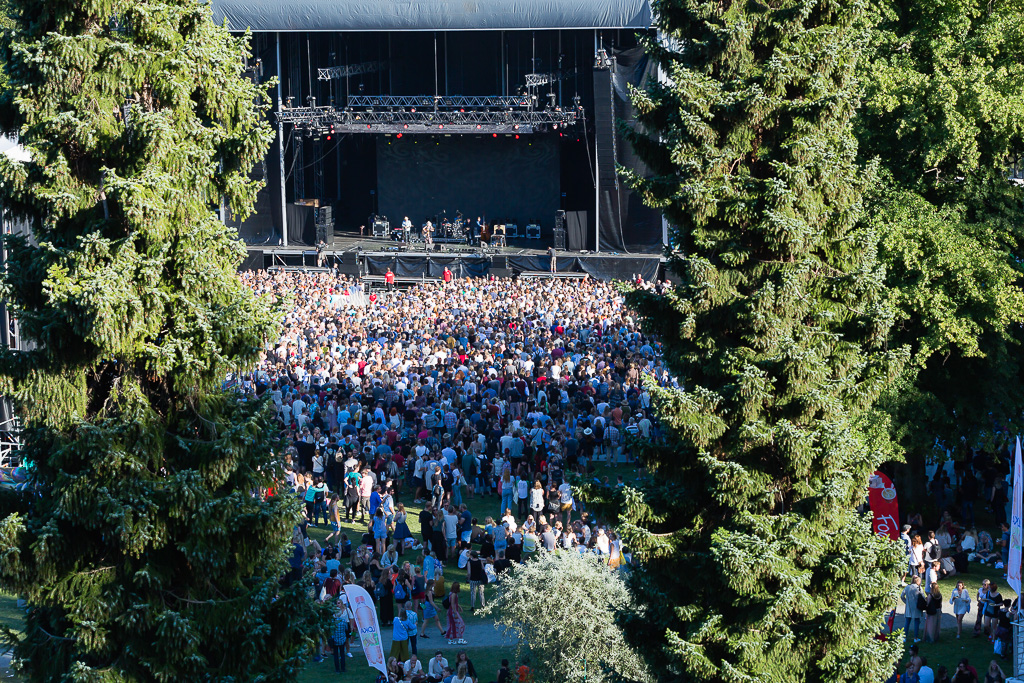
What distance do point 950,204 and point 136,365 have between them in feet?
43.3

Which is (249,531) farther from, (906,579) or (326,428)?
(326,428)

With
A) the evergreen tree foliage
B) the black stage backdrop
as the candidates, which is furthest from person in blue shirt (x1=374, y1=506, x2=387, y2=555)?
the black stage backdrop

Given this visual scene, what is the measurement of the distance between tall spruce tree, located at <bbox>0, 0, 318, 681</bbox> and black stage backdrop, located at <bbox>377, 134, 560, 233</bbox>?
37776 mm

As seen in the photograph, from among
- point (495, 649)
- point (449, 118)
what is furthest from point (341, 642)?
point (449, 118)

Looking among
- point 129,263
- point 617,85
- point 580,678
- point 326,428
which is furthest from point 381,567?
point 617,85

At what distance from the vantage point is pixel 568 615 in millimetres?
13469

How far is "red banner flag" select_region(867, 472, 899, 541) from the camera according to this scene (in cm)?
1673

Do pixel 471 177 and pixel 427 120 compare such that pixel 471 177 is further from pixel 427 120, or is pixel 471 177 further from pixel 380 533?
pixel 380 533

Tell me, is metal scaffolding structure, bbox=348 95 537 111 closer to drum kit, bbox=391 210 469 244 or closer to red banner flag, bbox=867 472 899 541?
drum kit, bbox=391 210 469 244

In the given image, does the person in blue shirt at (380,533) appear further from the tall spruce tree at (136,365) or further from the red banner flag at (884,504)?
the tall spruce tree at (136,365)

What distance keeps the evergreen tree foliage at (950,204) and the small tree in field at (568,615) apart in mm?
6094

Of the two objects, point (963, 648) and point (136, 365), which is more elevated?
point (136, 365)

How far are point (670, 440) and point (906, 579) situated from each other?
25.4 ft

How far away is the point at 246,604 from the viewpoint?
28.7ft
